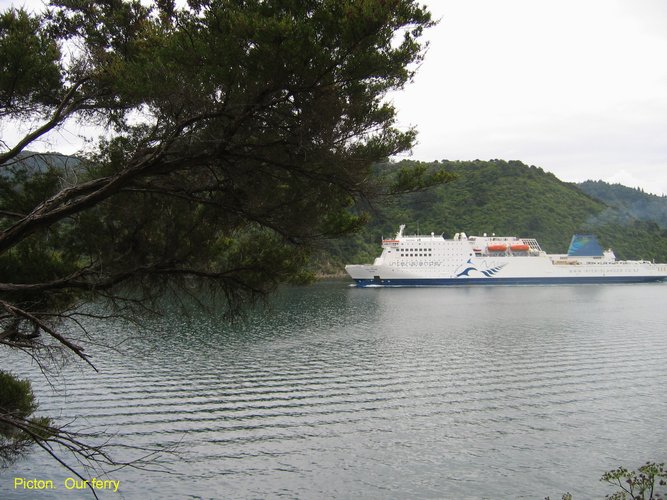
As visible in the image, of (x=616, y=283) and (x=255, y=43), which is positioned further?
(x=616, y=283)

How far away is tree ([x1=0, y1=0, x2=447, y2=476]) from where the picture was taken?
14.6ft

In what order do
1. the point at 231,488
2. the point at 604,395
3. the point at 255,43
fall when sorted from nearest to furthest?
the point at 255,43 → the point at 231,488 → the point at 604,395

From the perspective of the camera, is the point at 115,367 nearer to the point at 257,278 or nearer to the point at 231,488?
the point at 231,488

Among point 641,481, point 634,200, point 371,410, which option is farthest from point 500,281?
point 634,200

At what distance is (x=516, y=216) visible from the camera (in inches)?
2416

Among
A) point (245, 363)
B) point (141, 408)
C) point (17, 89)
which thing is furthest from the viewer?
point (245, 363)

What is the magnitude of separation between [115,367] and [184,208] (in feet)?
24.4

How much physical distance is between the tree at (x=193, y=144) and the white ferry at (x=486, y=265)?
35248mm

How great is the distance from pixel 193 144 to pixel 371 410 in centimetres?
574

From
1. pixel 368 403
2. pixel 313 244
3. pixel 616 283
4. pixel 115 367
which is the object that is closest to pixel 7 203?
pixel 313 244

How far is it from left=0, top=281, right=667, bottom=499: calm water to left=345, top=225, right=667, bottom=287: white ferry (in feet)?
81.2

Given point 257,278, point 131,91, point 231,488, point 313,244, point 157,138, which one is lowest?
point 231,488

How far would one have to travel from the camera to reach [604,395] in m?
10.0

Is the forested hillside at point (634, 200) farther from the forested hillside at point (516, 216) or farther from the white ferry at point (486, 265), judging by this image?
the white ferry at point (486, 265)
